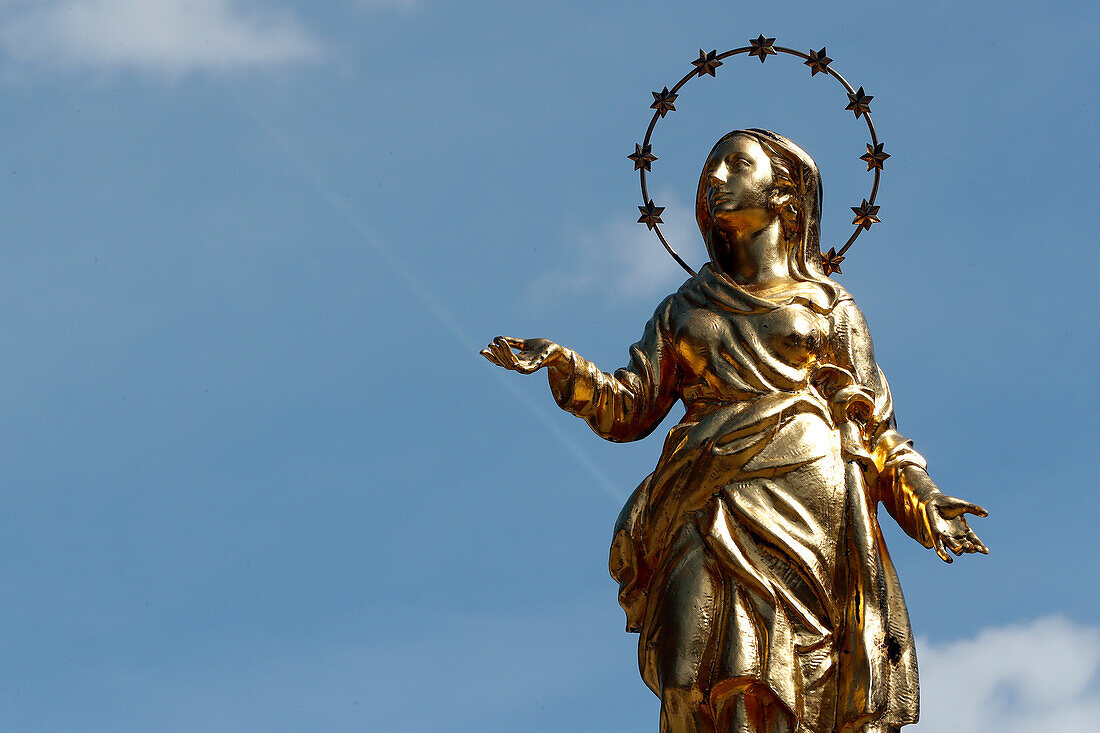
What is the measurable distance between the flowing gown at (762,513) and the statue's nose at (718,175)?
544mm

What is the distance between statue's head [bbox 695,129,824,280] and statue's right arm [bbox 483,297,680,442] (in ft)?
2.12

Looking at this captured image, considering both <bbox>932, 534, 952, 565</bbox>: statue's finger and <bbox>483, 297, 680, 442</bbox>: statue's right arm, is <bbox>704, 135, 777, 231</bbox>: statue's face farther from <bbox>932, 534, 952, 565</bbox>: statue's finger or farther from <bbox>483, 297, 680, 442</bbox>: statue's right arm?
<bbox>932, 534, 952, 565</bbox>: statue's finger

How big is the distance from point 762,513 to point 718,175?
217 centimetres

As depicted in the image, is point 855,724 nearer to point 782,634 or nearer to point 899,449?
point 782,634

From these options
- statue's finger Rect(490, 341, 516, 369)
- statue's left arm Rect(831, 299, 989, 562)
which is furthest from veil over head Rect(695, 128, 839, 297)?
statue's finger Rect(490, 341, 516, 369)

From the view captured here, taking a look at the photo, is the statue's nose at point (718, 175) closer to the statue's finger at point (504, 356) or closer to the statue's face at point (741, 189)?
the statue's face at point (741, 189)

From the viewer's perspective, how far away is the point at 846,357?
40.9 ft

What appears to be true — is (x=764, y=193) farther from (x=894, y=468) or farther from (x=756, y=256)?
(x=894, y=468)

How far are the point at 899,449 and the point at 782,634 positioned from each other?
137cm

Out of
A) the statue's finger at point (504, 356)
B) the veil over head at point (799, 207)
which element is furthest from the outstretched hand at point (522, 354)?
the veil over head at point (799, 207)

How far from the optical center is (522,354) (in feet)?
39.8

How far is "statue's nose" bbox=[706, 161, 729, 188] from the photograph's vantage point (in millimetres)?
12836

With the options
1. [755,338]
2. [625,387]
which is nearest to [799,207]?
[755,338]

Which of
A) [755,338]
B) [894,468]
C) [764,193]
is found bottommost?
[894,468]
